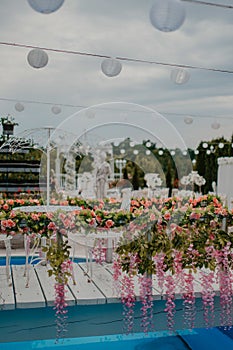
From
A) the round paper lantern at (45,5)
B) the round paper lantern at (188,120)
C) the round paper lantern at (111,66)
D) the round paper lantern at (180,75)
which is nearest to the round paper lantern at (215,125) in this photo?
the round paper lantern at (188,120)

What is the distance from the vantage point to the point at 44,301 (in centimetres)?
360

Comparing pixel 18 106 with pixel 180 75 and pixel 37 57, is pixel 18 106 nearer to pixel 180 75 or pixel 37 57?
pixel 37 57

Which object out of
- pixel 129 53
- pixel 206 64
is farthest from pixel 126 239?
pixel 206 64

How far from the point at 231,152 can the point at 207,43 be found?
524cm

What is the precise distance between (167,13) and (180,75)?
2460 mm

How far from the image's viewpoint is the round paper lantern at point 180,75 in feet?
17.5

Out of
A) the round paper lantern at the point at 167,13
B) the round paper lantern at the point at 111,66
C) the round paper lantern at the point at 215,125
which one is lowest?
the round paper lantern at the point at 215,125

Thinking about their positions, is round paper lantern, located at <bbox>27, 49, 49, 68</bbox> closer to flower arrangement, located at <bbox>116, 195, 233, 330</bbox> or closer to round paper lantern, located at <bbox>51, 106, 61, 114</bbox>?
flower arrangement, located at <bbox>116, 195, 233, 330</bbox>

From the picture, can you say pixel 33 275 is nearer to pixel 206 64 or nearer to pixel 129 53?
pixel 129 53

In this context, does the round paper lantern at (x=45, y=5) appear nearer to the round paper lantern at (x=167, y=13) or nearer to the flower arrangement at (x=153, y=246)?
the round paper lantern at (x=167, y=13)

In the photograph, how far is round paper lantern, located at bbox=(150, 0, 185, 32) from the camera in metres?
2.94

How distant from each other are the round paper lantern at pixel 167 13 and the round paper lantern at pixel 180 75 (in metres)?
2.26

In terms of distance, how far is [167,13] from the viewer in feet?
9.73

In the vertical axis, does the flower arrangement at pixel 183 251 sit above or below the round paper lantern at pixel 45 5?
below
